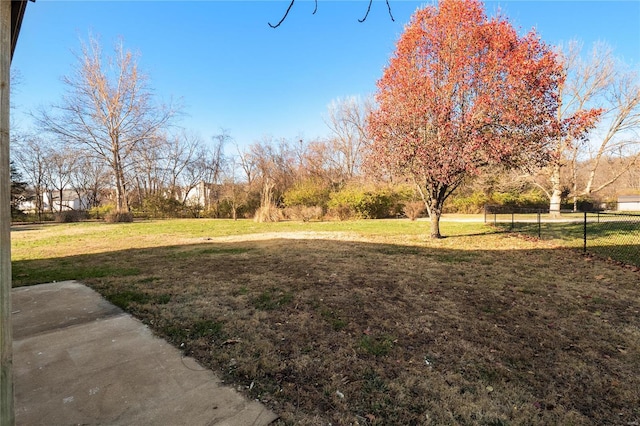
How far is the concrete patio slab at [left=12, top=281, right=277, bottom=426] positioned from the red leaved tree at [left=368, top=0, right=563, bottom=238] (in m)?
7.48

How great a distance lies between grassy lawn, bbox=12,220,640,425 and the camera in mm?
2045

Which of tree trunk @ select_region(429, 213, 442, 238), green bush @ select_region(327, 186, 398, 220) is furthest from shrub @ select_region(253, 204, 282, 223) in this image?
tree trunk @ select_region(429, 213, 442, 238)

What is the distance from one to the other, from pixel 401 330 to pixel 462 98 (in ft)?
24.7

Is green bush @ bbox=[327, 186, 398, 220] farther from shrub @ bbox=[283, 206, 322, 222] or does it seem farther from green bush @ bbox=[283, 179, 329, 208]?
shrub @ bbox=[283, 206, 322, 222]

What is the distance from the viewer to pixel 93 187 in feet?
109

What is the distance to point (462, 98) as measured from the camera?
27.8 feet

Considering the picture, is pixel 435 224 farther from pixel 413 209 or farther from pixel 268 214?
pixel 268 214

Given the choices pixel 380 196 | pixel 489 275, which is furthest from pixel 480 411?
pixel 380 196

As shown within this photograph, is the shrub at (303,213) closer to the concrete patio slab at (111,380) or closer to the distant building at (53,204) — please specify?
the concrete patio slab at (111,380)

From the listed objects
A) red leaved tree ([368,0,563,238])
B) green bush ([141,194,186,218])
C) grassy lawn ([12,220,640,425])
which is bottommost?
grassy lawn ([12,220,640,425])

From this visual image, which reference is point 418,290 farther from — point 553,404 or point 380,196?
point 380,196

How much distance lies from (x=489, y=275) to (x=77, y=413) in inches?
216

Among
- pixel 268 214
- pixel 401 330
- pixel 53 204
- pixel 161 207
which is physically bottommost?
pixel 401 330

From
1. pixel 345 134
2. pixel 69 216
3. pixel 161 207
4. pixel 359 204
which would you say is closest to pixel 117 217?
pixel 69 216
